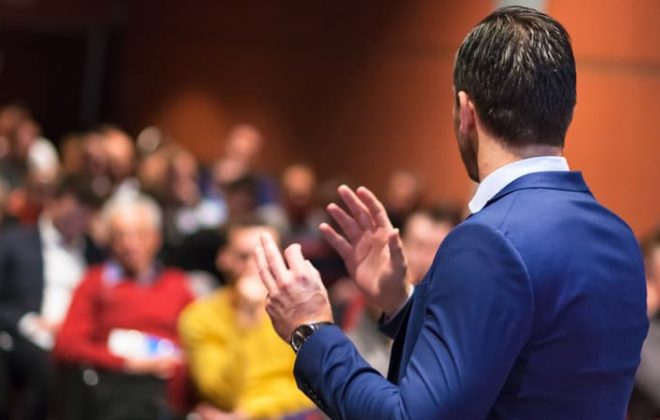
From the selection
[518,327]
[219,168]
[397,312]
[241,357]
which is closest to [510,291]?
[518,327]

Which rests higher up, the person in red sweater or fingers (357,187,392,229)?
fingers (357,187,392,229)

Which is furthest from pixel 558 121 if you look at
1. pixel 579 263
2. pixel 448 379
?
pixel 448 379

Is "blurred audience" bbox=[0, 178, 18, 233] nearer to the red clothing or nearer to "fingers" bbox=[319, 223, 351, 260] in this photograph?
the red clothing

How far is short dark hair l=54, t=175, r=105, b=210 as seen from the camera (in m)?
5.75

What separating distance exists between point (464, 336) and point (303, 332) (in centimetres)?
27

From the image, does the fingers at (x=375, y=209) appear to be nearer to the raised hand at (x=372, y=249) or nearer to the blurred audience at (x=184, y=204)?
the raised hand at (x=372, y=249)

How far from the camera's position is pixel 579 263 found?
1.47 m

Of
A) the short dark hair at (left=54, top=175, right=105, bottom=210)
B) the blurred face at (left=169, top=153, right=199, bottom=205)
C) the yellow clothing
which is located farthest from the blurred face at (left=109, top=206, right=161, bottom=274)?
the blurred face at (left=169, top=153, right=199, bottom=205)

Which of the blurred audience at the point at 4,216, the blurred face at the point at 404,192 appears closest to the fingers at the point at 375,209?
the blurred audience at the point at 4,216

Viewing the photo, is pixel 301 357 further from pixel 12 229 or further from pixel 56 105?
pixel 56 105

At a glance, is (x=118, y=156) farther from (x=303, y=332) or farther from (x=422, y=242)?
(x=303, y=332)

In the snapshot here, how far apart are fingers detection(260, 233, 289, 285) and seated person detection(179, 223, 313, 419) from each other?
232 centimetres

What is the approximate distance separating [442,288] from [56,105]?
11.1 metres

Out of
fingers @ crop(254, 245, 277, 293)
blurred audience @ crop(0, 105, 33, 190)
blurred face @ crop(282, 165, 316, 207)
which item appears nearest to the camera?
fingers @ crop(254, 245, 277, 293)
